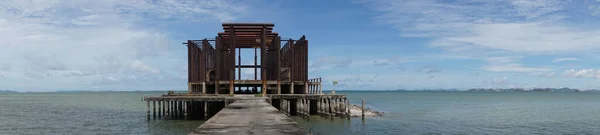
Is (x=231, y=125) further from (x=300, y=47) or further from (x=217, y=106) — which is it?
(x=300, y=47)

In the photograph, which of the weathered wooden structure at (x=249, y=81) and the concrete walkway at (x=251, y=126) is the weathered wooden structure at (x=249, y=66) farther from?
the concrete walkway at (x=251, y=126)

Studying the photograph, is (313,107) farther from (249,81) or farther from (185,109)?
(185,109)

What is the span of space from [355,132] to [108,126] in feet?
59.4

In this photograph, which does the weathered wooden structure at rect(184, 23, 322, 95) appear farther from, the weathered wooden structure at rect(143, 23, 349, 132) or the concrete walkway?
the concrete walkway

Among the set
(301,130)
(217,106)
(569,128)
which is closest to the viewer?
(301,130)

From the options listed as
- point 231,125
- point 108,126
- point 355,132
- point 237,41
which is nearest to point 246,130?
point 231,125

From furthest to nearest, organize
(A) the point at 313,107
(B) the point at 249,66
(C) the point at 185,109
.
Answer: (B) the point at 249,66
(A) the point at 313,107
(C) the point at 185,109

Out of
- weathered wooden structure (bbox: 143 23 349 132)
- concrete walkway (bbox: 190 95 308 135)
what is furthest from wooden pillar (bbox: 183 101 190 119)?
concrete walkway (bbox: 190 95 308 135)

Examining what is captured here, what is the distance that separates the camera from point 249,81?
1663 inches

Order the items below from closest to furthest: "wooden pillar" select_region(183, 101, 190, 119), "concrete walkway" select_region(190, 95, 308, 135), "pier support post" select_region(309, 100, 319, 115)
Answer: "concrete walkway" select_region(190, 95, 308, 135)
"wooden pillar" select_region(183, 101, 190, 119)
"pier support post" select_region(309, 100, 319, 115)

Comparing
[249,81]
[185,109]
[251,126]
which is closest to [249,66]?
[249,81]

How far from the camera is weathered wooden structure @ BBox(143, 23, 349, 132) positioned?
3681 cm

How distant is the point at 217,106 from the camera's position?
38.9 metres

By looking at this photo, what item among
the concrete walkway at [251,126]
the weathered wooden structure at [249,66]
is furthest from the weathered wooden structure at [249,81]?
the concrete walkway at [251,126]
